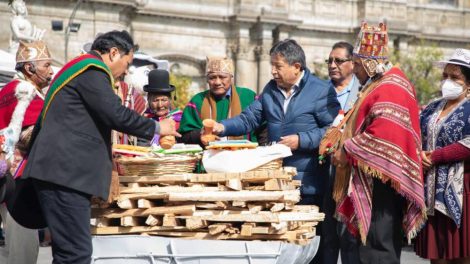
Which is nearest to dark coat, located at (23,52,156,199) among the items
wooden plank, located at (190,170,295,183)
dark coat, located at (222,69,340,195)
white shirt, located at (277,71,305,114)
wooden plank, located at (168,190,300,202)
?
wooden plank, located at (168,190,300,202)

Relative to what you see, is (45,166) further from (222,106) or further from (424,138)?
(424,138)

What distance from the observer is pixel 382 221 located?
5859 mm

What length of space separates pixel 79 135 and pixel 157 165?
739 millimetres

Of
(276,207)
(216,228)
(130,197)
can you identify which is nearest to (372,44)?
(276,207)

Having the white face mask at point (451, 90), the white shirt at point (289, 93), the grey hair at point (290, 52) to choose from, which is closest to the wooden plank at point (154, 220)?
the white shirt at point (289, 93)

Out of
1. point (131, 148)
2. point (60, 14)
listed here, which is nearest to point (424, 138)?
point (131, 148)

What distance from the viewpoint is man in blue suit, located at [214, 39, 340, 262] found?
6852 millimetres

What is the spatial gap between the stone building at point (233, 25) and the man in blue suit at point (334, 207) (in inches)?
1044

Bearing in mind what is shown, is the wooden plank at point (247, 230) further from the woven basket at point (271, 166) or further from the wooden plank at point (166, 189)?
the woven basket at point (271, 166)

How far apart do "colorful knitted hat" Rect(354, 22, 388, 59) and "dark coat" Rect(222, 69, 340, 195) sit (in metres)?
0.94

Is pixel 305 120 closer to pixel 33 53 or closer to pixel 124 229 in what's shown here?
pixel 124 229

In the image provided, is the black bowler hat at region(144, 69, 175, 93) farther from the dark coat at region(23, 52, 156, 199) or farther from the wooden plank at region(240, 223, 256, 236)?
the wooden plank at region(240, 223, 256, 236)

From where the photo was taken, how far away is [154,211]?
224 inches

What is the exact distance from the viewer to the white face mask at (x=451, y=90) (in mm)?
6555
